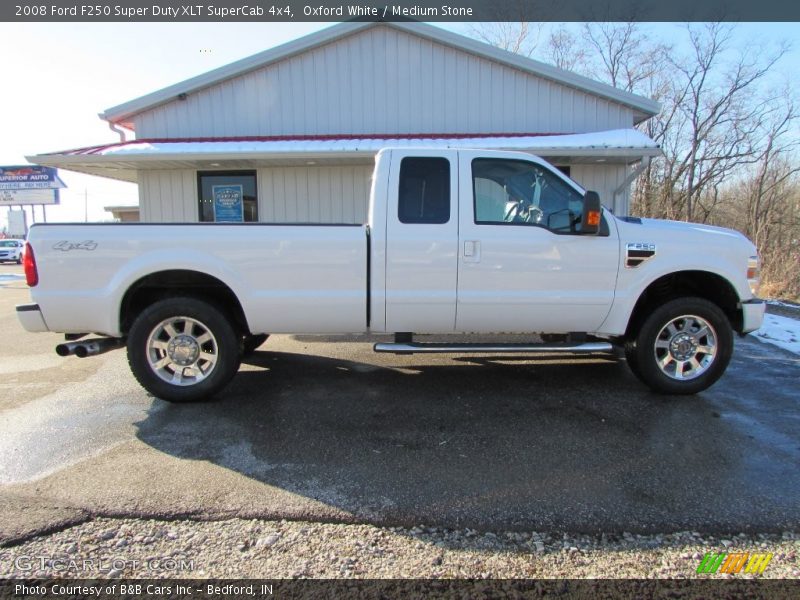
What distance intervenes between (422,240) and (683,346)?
262cm

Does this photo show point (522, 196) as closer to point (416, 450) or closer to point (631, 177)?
point (416, 450)

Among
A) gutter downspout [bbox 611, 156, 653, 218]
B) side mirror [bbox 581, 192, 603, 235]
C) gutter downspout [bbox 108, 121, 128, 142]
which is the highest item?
gutter downspout [bbox 108, 121, 128, 142]

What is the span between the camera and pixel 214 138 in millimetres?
9773

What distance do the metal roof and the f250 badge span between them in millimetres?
6958

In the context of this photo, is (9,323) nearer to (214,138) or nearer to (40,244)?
(214,138)

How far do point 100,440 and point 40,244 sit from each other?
1727mm

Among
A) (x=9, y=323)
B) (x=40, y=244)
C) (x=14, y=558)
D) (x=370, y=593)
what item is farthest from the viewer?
(x=9, y=323)

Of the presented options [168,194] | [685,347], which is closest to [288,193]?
[168,194]

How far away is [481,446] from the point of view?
138 inches

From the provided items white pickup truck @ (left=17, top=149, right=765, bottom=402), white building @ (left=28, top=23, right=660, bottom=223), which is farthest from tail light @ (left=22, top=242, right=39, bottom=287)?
white building @ (left=28, top=23, right=660, bottom=223)

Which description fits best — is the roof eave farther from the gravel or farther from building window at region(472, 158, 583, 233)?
the gravel

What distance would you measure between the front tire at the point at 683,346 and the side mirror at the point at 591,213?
3.51 feet

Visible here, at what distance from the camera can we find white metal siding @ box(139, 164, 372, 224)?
378 inches

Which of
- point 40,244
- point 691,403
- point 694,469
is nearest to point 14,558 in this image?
point 40,244
